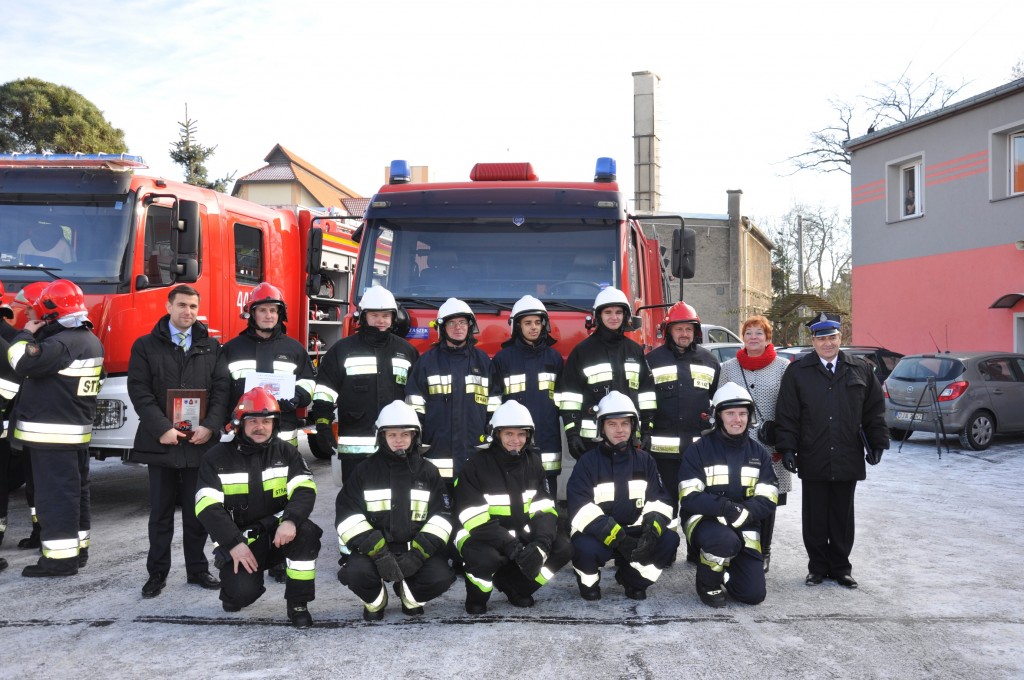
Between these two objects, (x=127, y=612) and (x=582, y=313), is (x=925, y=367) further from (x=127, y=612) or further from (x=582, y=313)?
(x=127, y=612)

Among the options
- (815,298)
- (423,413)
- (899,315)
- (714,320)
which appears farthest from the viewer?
(714,320)

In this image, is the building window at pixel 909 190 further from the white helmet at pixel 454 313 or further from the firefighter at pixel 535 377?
the white helmet at pixel 454 313

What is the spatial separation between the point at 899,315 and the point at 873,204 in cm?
280

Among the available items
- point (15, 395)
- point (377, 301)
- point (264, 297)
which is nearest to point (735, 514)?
point (377, 301)

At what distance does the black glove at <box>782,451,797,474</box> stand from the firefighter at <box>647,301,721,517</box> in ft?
1.85

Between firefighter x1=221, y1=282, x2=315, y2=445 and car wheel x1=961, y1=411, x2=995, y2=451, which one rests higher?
firefighter x1=221, y1=282, x2=315, y2=445

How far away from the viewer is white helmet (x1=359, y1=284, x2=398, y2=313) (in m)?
5.98

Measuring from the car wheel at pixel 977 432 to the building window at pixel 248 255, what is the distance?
9820 millimetres

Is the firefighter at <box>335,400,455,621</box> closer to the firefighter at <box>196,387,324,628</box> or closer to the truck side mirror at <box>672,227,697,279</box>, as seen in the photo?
the firefighter at <box>196,387,324,628</box>

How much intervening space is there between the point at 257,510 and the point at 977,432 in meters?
11.0

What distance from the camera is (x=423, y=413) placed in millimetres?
5832

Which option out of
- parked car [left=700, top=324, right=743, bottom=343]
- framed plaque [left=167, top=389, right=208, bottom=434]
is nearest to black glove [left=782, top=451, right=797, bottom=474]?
framed plaque [left=167, top=389, right=208, bottom=434]

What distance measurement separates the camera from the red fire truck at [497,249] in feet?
22.4

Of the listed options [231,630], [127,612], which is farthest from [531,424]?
[127,612]
